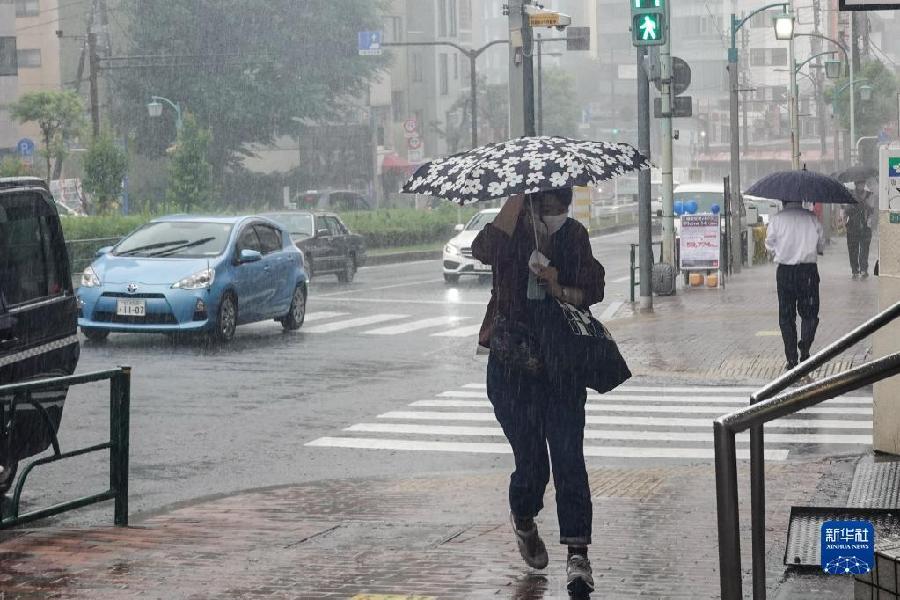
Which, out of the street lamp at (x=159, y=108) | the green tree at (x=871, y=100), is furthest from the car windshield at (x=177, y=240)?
the green tree at (x=871, y=100)

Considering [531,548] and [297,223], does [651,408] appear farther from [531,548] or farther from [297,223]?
[297,223]

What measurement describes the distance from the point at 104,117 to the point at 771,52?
7804 centimetres

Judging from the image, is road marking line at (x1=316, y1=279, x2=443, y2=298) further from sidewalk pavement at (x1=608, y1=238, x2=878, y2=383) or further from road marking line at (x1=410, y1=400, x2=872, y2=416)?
road marking line at (x1=410, y1=400, x2=872, y2=416)

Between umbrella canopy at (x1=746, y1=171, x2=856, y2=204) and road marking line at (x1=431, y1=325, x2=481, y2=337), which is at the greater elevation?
umbrella canopy at (x1=746, y1=171, x2=856, y2=204)

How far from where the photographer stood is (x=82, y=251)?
34906 mm

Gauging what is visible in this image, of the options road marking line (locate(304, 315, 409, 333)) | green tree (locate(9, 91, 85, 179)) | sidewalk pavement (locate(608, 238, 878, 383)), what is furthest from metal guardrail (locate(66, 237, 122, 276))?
green tree (locate(9, 91, 85, 179))

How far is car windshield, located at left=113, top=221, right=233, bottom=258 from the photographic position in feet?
66.2

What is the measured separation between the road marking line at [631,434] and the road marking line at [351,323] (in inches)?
344

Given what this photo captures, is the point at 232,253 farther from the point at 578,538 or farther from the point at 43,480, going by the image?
the point at 578,538

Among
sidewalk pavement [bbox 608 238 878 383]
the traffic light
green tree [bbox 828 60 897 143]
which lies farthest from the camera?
green tree [bbox 828 60 897 143]

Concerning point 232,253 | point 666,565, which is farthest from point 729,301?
point 666,565

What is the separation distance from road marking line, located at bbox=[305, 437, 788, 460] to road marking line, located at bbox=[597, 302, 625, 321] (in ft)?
32.5

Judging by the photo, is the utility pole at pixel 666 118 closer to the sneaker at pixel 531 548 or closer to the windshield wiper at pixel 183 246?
the windshield wiper at pixel 183 246

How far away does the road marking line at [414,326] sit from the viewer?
21.4 meters
